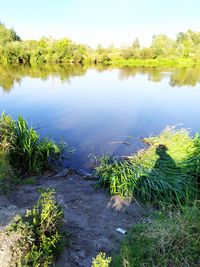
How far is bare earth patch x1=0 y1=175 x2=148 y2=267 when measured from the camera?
3271mm

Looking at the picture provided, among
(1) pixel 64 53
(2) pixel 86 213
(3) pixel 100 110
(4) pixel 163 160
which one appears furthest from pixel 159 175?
(1) pixel 64 53

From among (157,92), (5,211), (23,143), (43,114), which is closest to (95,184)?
(23,143)

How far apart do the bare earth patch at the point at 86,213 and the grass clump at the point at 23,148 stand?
0.49 metres

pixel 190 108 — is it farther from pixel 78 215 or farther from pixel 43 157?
pixel 78 215

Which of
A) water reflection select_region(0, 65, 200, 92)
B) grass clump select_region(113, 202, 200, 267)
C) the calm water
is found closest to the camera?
grass clump select_region(113, 202, 200, 267)

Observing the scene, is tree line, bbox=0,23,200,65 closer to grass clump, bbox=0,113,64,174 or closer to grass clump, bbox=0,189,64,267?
grass clump, bbox=0,113,64,174

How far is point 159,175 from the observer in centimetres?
541

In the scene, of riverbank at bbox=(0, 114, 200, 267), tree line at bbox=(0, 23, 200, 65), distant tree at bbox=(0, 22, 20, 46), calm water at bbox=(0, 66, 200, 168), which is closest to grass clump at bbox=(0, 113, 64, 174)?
riverbank at bbox=(0, 114, 200, 267)

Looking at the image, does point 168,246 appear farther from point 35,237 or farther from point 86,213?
point 86,213

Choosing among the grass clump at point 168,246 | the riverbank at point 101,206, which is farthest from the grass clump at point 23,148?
the grass clump at point 168,246

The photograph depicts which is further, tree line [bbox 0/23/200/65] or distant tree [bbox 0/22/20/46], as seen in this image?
distant tree [bbox 0/22/20/46]

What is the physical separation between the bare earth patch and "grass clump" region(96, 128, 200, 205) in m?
0.31

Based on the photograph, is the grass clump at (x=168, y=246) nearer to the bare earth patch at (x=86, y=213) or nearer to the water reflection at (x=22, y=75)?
the bare earth patch at (x=86, y=213)

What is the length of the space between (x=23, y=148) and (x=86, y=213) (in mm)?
2640
